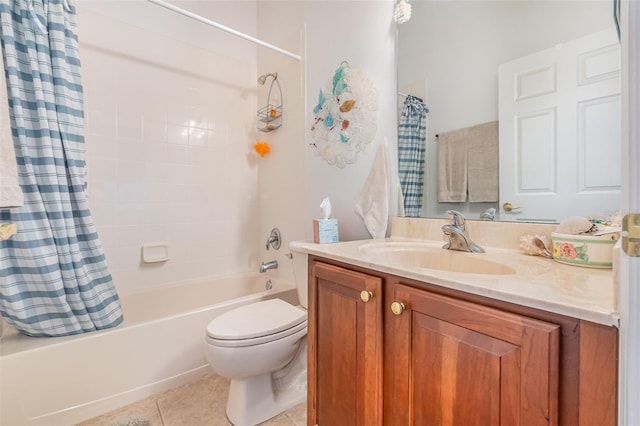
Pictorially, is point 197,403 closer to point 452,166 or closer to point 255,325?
point 255,325

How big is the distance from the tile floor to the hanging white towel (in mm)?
959

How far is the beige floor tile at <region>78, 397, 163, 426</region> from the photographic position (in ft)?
4.05

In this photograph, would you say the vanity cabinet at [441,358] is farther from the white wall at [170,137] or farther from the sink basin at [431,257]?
the white wall at [170,137]

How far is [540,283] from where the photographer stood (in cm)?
58

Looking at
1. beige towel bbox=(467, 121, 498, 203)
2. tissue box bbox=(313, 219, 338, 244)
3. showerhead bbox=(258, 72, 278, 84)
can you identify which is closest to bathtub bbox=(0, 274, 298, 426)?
tissue box bbox=(313, 219, 338, 244)

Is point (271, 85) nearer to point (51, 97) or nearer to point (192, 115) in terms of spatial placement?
point (192, 115)

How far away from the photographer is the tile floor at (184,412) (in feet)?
4.11

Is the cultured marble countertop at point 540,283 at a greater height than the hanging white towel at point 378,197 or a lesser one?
lesser

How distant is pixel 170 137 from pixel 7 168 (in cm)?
105

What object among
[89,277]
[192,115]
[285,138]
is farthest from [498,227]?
[192,115]

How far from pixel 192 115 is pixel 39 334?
61.1 inches

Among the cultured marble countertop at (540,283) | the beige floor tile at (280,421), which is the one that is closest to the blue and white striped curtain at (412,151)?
the cultured marble countertop at (540,283)

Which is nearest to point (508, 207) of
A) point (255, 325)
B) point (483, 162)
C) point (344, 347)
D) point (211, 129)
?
point (483, 162)

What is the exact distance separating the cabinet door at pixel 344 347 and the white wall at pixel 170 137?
4.65 feet
